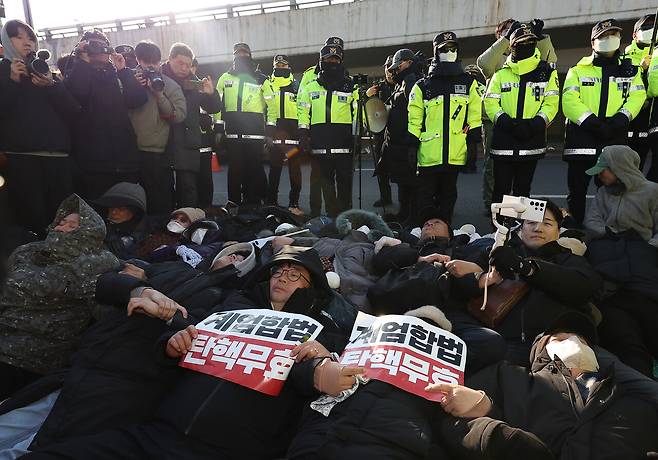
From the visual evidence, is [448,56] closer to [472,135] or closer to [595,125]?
[472,135]

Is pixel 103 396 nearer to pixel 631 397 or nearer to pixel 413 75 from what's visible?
pixel 631 397

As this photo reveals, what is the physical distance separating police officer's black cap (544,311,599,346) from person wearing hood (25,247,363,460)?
1.05m

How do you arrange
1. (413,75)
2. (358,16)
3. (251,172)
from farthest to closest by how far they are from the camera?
(358,16) < (251,172) < (413,75)

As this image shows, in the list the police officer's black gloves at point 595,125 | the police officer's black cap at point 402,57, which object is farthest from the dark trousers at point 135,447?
the police officer's black cap at point 402,57

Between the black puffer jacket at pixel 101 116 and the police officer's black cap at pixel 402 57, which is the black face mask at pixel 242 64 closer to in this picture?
the black puffer jacket at pixel 101 116

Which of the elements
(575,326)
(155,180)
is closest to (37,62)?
(155,180)

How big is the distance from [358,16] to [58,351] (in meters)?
16.2

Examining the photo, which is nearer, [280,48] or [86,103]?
[86,103]

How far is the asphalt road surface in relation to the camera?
19.8 ft

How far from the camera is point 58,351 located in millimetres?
2494

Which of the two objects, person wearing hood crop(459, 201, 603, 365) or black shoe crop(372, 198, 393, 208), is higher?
person wearing hood crop(459, 201, 603, 365)

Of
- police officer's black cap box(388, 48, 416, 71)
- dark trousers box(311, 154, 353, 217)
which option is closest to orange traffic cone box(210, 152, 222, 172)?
dark trousers box(311, 154, 353, 217)

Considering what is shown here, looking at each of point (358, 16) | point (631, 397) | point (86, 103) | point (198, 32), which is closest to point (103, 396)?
point (631, 397)

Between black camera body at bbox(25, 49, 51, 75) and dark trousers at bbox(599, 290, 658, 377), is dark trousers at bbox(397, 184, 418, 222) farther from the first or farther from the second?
black camera body at bbox(25, 49, 51, 75)
